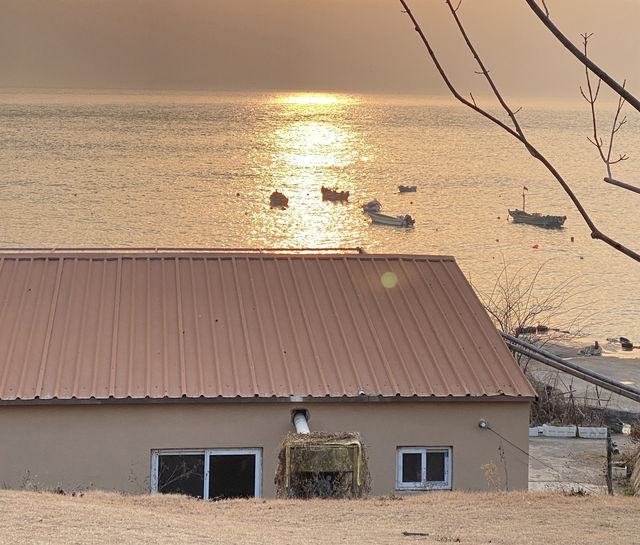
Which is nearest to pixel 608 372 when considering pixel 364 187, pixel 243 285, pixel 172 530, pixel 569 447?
pixel 569 447

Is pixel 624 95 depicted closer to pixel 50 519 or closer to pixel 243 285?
pixel 50 519

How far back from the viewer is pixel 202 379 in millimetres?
13305

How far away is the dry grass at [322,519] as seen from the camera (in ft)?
27.8

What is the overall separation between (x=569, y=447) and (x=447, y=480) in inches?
240

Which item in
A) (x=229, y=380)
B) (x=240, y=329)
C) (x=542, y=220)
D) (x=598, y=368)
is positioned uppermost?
(x=542, y=220)

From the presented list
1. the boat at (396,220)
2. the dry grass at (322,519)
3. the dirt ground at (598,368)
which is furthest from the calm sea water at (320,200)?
the dry grass at (322,519)

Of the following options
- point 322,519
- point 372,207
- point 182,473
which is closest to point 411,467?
point 182,473

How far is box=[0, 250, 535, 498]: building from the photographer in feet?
42.3

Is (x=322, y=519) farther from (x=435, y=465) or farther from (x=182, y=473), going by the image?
(x=435, y=465)

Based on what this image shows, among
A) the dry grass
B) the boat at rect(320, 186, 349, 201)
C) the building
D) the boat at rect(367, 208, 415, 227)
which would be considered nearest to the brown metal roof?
the building

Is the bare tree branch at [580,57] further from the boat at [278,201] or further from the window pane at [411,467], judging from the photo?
the boat at [278,201]

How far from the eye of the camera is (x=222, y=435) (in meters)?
13.1

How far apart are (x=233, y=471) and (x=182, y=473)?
64 centimetres

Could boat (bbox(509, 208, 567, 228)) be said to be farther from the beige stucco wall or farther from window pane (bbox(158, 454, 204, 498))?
window pane (bbox(158, 454, 204, 498))
